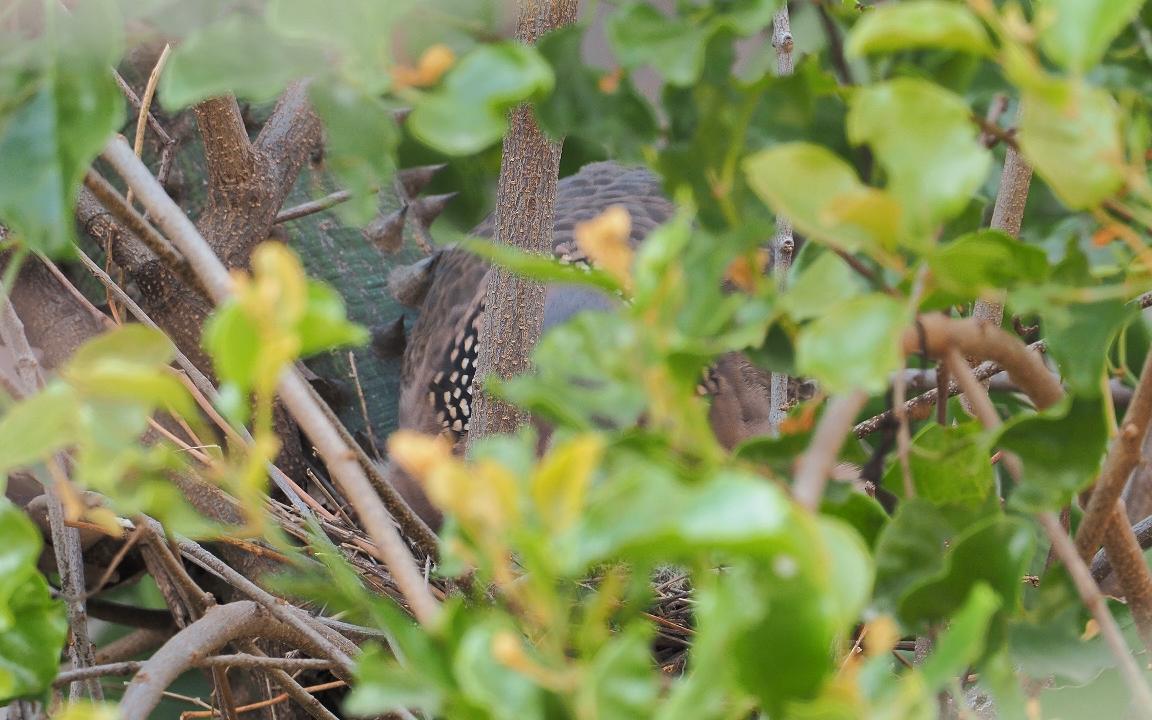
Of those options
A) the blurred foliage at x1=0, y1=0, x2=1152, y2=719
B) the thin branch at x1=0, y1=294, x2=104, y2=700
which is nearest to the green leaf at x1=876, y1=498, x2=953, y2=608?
the blurred foliage at x1=0, y1=0, x2=1152, y2=719

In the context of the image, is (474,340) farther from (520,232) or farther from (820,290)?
(820,290)

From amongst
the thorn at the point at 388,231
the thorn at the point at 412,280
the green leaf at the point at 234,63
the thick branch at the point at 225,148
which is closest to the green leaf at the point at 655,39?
the green leaf at the point at 234,63

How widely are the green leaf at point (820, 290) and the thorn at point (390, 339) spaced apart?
1426mm

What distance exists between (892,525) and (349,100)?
0.82 ft

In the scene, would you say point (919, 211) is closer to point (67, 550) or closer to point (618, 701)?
point (618, 701)

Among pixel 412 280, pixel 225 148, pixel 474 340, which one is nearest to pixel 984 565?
pixel 225 148

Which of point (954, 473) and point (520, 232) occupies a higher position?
point (954, 473)

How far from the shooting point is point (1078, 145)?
0.37 m

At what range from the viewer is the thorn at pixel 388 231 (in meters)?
1.63

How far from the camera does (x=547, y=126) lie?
0.51 metres

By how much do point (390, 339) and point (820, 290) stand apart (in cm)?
144

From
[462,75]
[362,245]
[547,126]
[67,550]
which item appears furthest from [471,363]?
[462,75]

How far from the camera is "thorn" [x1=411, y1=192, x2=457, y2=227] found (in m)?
1.86

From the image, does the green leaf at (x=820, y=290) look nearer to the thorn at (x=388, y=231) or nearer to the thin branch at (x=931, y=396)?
the thin branch at (x=931, y=396)
